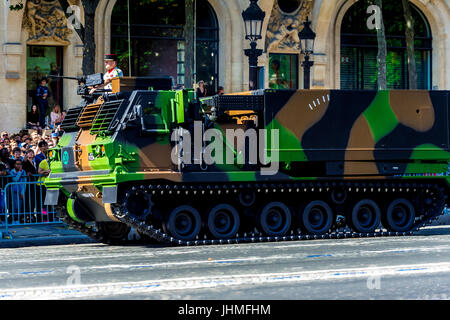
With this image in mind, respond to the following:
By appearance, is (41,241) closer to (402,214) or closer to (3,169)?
(3,169)

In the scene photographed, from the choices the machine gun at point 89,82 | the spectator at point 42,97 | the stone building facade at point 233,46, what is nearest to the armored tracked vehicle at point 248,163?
the machine gun at point 89,82

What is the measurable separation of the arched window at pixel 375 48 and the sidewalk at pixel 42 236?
17859 mm

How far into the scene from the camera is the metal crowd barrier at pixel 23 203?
19.4 metres

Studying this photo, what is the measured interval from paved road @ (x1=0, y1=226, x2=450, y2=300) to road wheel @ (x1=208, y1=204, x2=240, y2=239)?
0.93 meters

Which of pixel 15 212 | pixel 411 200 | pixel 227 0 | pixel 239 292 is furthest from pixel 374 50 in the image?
pixel 239 292

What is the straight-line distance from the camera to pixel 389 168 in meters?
18.5

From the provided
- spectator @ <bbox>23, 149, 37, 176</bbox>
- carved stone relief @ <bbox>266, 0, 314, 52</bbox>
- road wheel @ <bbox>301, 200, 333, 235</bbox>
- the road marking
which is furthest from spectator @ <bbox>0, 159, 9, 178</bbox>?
carved stone relief @ <bbox>266, 0, 314, 52</bbox>

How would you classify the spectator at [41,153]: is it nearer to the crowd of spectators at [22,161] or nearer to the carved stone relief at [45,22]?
the crowd of spectators at [22,161]

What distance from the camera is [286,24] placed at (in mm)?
34312

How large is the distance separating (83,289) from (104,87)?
357 inches

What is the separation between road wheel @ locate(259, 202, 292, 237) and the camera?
1766 centimetres

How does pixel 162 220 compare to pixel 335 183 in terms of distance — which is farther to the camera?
pixel 335 183

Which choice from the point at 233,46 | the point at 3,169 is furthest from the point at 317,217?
the point at 233,46
